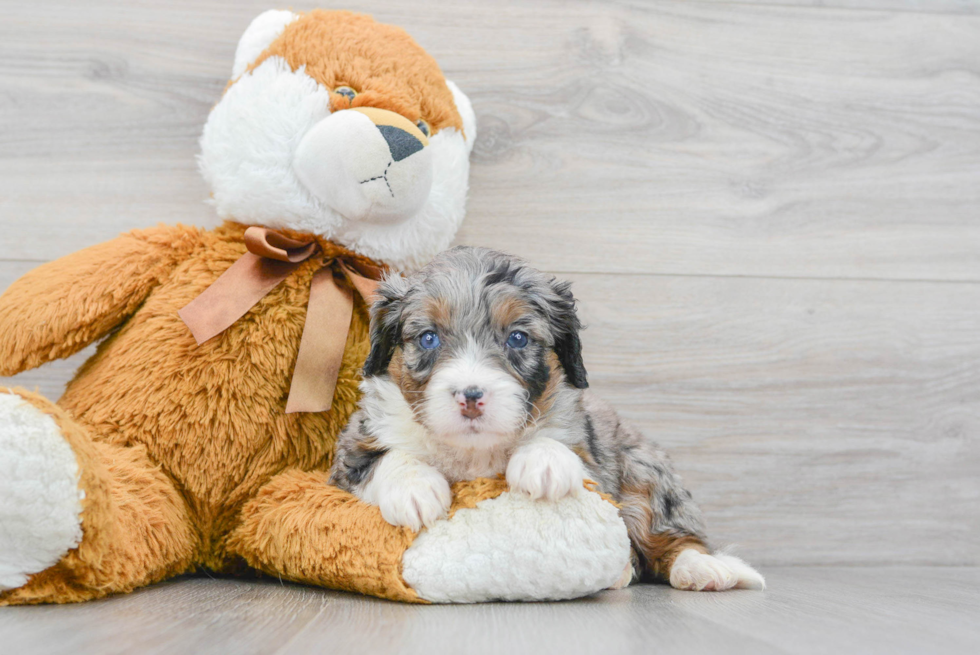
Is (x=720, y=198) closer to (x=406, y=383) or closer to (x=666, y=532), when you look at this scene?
(x=666, y=532)

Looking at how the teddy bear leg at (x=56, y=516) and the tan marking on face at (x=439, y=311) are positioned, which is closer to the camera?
the teddy bear leg at (x=56, y=516)

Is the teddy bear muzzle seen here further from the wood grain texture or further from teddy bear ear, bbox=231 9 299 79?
the wood grain texture

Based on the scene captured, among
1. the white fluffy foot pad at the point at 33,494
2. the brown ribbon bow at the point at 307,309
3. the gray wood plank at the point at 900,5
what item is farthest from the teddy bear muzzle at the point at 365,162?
the gray wood plank at the point at 900,5

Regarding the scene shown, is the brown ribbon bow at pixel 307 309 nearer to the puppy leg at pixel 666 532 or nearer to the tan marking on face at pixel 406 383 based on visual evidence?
the tan marking on face at pixel 406 383

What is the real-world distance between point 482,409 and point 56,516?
72cm

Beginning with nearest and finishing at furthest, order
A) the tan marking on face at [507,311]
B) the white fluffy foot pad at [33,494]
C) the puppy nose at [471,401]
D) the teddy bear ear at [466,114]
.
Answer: the white fluffy foot pad at [33,494] < the puppy nose at [471,401] < the tan marking on face at [507,311] < the teddy bear ear at [466,114]

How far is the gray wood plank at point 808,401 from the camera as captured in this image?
2221mm

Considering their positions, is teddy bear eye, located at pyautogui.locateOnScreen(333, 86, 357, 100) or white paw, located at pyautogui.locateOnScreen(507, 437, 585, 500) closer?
white paw, located at pyautogui.locateOnScreen(507, 437, 585, 500)

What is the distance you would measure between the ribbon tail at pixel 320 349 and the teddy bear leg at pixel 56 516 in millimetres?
401

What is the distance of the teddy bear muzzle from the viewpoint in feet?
5.16

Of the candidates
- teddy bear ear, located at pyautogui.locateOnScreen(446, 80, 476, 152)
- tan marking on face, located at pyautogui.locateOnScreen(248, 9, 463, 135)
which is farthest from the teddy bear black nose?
teddy bear ear, located at pyautogui.locateOnScreen(446, 80, 476, 152)

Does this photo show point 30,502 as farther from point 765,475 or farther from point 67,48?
point 765,475

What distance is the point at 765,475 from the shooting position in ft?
7.37

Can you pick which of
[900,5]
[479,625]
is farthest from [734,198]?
[479,625]
